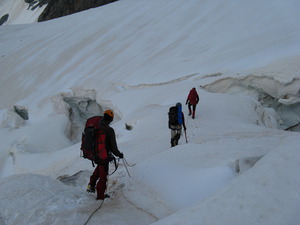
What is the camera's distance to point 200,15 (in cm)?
2012

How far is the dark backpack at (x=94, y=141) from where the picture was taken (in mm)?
3391

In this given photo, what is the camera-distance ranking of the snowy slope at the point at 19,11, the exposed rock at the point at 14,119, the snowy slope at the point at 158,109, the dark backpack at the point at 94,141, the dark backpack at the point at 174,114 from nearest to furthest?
1. the snowy slope at the point at 158,109
2. the dark backpack at the point at 94,141
3. the dark backpack at the point at 174,114
4. the exposed rock at the point at 14,119
5. the snowy slope at the point at 19,11

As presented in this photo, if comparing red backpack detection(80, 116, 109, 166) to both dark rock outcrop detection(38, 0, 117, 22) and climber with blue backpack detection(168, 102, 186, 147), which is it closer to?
climber with blue backpack detection(168, 102, 186, 147)

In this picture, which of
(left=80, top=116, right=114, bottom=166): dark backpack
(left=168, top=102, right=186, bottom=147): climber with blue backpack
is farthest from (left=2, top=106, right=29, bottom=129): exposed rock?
(left=80, top=116, right=114, bottom=166): dark backpack

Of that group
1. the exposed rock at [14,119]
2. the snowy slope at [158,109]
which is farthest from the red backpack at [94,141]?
the exposed rock at [14,119]

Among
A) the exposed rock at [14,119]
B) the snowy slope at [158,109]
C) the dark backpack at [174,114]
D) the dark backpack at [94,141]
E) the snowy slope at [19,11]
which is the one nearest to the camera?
the snowy slope at [158,109]

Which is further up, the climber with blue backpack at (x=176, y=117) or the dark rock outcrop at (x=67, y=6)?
the dark rock outcrop at (x=67, y=6)

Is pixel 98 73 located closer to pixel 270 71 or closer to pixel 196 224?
pixel 270 71

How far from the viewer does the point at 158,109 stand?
33.1ft

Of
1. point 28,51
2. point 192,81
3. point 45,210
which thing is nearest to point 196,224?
point 45,210

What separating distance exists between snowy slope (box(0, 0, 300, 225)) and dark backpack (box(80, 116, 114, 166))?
0.63 metres

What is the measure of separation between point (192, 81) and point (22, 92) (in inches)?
485

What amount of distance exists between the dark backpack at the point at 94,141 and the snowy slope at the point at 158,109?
2.07 feet

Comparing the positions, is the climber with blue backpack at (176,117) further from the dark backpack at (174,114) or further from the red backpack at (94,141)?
the red backpack at (94,141)
